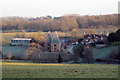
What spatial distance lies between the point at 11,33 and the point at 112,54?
1442 cm

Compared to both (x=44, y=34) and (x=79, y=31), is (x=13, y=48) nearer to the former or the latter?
(x=44, y=34)

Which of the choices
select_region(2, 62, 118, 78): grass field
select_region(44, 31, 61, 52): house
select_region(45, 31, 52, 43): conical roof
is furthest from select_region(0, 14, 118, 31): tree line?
select_region(2, 62, 118, 78): grass field

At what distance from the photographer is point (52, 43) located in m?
22.0

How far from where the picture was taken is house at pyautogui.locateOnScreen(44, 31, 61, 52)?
20.9 m

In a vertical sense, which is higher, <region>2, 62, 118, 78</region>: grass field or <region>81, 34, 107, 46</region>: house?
<region>81, 34, 107, 46</region>: house

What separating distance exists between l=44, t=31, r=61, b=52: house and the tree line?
109 centimetres

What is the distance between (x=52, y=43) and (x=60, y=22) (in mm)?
3686

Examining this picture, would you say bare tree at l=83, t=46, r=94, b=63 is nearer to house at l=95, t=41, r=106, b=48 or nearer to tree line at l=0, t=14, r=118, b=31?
house at l=95, t=41, r=106, b=48

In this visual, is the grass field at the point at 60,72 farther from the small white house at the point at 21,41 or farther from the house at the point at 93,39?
the small white house at the point at 21,41

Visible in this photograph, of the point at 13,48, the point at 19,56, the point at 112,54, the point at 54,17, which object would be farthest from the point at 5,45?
the point at 112,54

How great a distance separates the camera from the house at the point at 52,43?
68.5ft

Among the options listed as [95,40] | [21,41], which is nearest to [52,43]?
[21,41]

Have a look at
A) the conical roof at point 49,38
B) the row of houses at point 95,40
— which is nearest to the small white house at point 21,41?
the conical roof at point 49,38

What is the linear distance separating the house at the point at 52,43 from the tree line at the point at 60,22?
3.58ft
